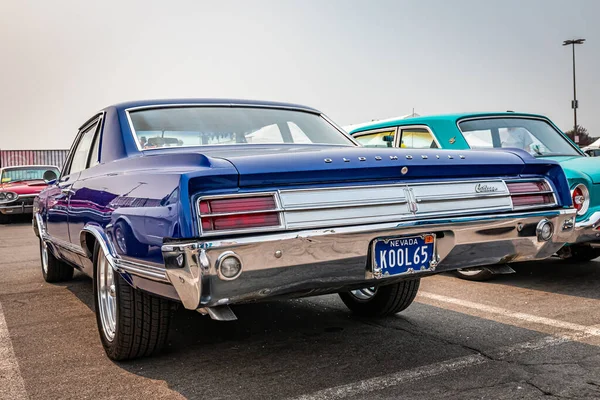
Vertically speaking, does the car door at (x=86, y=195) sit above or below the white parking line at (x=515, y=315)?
above

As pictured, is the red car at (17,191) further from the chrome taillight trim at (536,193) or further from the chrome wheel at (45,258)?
the chrome taillight trim at (536,193)

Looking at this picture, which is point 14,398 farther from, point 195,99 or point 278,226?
point 195,99

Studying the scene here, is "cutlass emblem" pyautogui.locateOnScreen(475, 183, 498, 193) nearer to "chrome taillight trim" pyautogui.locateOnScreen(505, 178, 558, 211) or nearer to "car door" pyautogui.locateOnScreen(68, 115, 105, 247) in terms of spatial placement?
"chrome taillight trim" pyautogui.locateOnScreen(505, 178, 558, 211)

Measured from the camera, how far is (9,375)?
3.33 metres

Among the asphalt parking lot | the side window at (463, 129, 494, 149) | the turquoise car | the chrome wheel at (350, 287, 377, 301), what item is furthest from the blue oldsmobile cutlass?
the side window at (463, 129, 494, 149)

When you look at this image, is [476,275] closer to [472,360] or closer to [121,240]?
[472,360]

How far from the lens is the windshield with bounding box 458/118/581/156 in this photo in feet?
21.1


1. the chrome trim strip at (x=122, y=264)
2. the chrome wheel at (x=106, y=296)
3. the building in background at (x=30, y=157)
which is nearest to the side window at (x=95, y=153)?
the chrome trim strip at (x=122, y=264)

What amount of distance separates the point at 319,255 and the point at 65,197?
2549 millimetres

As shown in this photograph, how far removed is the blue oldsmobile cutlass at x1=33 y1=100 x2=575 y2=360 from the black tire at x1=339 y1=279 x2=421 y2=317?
107 cm

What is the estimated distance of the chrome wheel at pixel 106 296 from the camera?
3607mm

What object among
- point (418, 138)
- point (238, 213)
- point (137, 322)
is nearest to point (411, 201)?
point (238, 213)

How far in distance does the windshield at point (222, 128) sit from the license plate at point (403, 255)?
4.36 feet


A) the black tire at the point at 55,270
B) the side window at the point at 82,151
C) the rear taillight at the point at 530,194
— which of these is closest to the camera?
the rear taillight at the point at 530,194
